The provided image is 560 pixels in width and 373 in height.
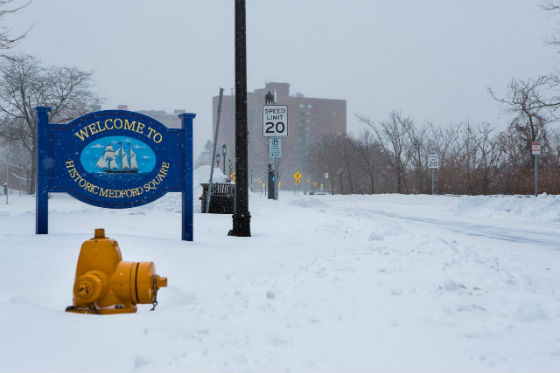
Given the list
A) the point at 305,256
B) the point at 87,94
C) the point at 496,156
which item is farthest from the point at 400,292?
the point at 87,94

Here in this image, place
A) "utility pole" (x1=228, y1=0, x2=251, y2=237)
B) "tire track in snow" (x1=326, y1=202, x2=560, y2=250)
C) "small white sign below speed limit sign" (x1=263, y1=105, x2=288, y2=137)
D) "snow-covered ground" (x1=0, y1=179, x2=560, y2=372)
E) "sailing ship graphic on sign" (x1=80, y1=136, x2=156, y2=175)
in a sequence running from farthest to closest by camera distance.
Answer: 1. "small white sign below speed limit sign" (x1=263, y1=105, x2=288, y2=137)
2. "tire track in snow" (x1=326, y1=202, x2=560, y2=250)
3. "utility pole" (x1=228, y1=0, x2=251, y2=237)
4. "sailing ship graphic on sign" (x1=80, y1=136, x2=156, y2=175)
5. "snow-covered ground" (x1=0, y1=179, x2=560, y2=372)

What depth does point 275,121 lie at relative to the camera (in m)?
14.7

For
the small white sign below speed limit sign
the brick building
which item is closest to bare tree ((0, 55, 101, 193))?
the small white sign below speed limit sign

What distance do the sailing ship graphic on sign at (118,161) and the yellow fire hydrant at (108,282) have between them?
460 cm

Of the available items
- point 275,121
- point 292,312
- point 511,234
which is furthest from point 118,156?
point 511,234

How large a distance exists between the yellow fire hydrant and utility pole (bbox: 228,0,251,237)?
221 inches

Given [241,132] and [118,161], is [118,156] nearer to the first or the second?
[118,161]

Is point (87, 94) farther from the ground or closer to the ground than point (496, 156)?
farther from the ground

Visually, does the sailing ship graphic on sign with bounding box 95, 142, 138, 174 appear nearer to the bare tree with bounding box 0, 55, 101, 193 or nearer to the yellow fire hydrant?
the yellow fire hydrant

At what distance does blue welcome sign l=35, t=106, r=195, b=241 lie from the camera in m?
8.76

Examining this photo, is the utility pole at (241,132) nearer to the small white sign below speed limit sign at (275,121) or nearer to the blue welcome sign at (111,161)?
the blue welcome sign at (111,161)

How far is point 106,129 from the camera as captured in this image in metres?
8.95

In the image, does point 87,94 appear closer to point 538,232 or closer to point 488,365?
point 538,232

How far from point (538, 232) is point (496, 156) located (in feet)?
80.9
